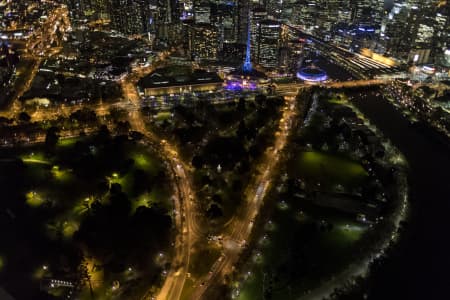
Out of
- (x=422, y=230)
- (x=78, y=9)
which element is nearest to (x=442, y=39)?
(x=422, y=230)

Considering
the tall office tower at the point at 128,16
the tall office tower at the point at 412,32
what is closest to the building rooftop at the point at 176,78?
the tall office tower at the point at 128,16

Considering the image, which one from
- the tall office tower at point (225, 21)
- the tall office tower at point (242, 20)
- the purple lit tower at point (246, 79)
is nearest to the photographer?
the purple lit tower at point (246, 79)

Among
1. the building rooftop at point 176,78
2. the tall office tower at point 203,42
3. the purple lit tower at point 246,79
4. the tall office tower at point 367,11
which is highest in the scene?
the tall office tower at point 367,11

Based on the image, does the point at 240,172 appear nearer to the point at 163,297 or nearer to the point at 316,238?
the point at 316,238

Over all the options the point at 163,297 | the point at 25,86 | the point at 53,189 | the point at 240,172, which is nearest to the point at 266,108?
the point at 240,172

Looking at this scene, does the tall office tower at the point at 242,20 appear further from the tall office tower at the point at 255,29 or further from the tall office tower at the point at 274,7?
the tall office tower at the point at 274,7

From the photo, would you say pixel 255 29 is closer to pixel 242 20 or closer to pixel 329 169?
pixel 242 20
